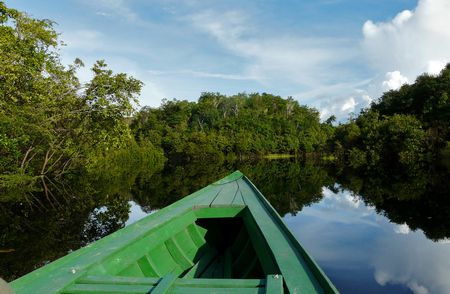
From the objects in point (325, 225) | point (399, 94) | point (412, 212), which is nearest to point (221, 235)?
point (325, 225)

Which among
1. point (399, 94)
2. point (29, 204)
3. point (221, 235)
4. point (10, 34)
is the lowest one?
point (29, 204)

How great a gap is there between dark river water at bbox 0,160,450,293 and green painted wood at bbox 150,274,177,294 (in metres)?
3.82

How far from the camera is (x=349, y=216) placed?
1176 cm

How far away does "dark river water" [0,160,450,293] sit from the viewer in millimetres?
6457

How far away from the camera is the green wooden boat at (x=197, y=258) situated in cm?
233

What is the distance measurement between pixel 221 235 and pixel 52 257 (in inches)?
161

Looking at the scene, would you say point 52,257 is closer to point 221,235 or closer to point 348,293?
point 221,235

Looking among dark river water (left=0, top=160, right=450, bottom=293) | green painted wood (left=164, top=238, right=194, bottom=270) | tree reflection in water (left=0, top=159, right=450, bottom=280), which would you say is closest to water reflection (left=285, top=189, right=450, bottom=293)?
dark river water (left=0, top=160, right=450, bottom=293)

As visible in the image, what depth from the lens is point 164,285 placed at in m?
2.27

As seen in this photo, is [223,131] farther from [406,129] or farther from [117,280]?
[117,280]

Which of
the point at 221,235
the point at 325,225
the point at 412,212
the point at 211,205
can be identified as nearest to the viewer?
the point at 211,205

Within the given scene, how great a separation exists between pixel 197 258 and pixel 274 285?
104 inches

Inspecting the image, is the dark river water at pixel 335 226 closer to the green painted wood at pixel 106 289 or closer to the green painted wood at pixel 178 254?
the green painted wood at pixel 178 254

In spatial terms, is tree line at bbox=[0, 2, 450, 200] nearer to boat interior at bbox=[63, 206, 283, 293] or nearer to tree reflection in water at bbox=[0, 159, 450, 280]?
tree reflection in water at bbox=[0, 159, 450, 280]
